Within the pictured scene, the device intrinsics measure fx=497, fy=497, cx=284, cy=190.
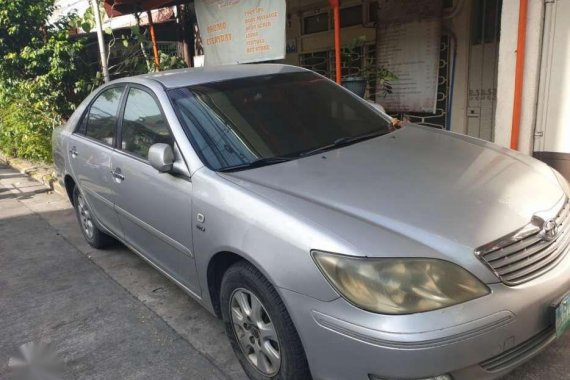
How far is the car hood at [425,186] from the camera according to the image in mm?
2025

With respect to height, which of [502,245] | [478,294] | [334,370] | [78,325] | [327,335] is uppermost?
[502,245]

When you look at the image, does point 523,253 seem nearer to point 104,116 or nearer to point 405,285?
point 405,285

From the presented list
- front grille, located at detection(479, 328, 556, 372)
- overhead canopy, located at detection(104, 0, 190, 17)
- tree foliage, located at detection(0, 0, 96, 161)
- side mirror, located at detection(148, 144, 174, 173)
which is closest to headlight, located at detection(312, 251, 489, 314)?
front grille, located at detection(479, 328, 556, 372)

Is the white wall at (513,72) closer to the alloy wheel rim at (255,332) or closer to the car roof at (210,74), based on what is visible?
the car roof at (210,74)

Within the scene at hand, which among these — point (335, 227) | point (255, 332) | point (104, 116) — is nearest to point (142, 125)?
point (104, 116)

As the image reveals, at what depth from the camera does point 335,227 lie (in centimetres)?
200

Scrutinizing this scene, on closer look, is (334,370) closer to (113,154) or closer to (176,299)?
(176,299)

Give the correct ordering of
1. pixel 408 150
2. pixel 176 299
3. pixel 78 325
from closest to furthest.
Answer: pixel 408 150
pixel 78 325
pixel 176 299

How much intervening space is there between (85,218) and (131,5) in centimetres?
400

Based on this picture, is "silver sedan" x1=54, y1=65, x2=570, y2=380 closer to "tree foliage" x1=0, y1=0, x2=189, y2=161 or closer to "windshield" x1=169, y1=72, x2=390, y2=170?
"windshield" x1=169, y1=72, x2=390, y2=170

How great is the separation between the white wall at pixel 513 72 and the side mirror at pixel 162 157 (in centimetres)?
273

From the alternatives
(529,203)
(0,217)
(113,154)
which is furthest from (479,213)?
(0,217)

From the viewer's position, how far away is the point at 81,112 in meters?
4.44

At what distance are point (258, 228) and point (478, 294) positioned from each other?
36.8 inches
